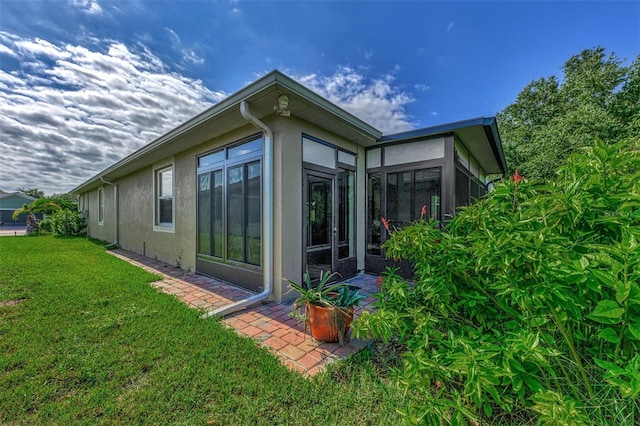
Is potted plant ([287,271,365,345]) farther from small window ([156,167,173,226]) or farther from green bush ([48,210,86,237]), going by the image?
green bush ([48,210,86,237])

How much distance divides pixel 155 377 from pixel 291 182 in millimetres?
2879

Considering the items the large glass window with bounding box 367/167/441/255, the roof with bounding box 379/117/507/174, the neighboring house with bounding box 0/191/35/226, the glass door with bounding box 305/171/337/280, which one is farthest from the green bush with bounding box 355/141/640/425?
the neighboring house with bounding box 0/191/35/226

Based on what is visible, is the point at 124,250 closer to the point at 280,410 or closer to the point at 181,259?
the point at 181,259

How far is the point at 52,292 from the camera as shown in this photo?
14.1 ft

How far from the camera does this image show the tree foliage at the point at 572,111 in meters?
12.1

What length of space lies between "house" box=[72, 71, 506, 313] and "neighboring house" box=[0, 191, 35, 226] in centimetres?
3680

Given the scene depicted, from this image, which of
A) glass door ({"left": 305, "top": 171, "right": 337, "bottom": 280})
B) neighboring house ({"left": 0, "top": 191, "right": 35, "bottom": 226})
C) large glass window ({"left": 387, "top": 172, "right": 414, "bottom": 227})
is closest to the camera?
glass door ({"left": 305, "top": 171, "right": 337, "bottom": 280})

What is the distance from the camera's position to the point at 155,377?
2129mm

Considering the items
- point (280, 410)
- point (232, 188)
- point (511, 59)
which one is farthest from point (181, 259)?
point (511, 59)

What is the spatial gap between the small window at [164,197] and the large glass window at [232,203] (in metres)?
1.81

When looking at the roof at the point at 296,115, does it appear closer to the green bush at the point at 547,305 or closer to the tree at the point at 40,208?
the green bush at the point at 547,305

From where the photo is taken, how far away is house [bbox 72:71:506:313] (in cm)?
399

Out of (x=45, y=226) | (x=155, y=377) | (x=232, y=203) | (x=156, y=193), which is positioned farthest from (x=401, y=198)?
(x=45, y=226)

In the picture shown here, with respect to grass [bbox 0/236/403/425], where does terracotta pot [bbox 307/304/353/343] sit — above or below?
above
